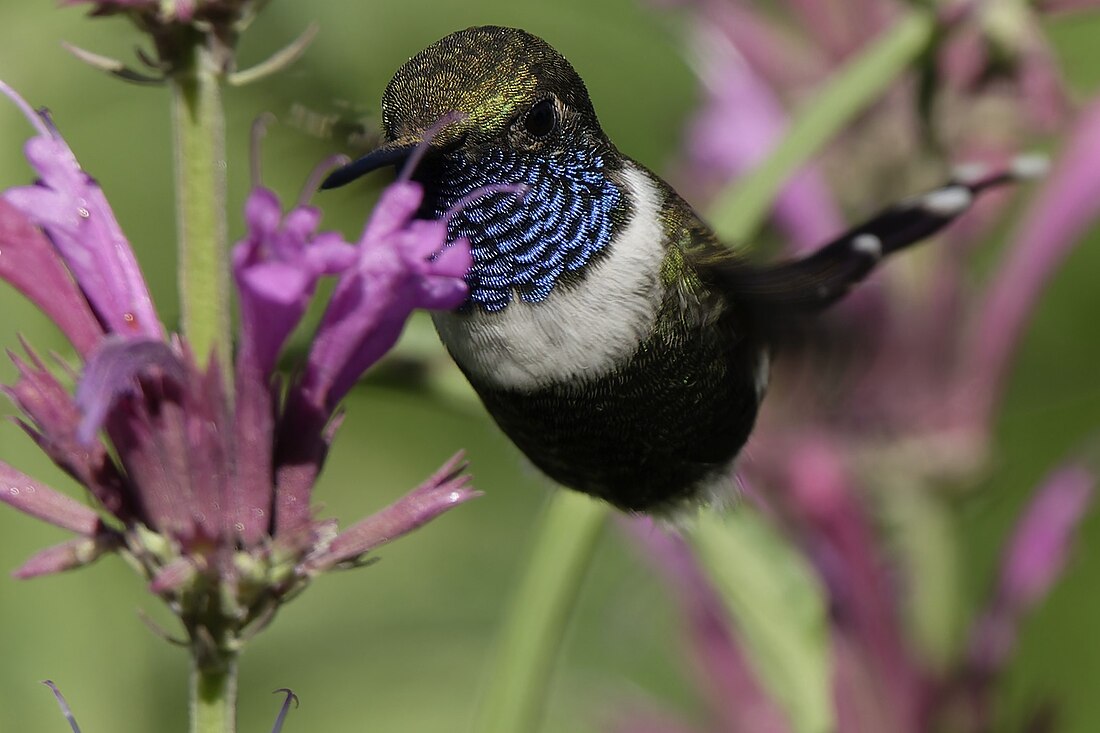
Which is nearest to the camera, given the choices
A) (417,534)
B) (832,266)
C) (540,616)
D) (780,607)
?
(832,266)

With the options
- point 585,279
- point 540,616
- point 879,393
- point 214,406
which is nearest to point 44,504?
point 214,406

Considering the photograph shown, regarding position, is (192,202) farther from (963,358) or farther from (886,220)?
(963,358)

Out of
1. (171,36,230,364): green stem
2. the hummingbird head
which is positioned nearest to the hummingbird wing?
the hummingbird head

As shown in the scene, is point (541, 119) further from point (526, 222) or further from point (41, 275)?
point (41, 275)

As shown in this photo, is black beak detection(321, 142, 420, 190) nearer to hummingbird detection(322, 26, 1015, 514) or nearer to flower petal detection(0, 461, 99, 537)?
hummingbird detection(322, 26, 1015, 514)

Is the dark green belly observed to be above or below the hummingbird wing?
below

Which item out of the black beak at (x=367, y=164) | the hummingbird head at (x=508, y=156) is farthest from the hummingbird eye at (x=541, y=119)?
the black beak at (x=367, y=164)

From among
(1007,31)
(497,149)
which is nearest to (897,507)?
(1007,31)
